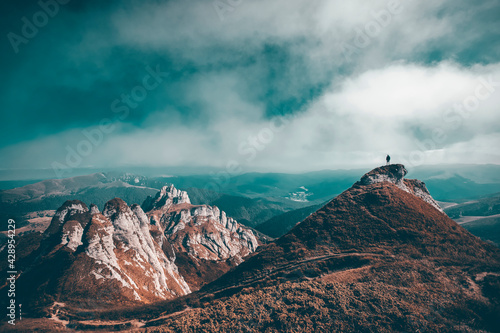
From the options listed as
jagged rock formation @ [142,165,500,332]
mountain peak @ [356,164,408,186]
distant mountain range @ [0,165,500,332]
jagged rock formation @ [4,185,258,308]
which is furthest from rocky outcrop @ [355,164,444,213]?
jagged rock formation @ [4,185,258,308]

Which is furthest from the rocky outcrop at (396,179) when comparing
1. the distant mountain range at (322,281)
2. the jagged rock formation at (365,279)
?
the jagged rock formation at (365,279)

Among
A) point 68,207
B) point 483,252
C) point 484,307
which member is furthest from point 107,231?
point 483,252

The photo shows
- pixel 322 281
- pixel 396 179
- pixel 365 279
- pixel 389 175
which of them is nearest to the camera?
pixel 365 279

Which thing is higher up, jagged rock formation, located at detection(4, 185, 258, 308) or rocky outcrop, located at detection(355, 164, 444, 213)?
rocky outcrop, located at detection(355, 164, 444, 213)

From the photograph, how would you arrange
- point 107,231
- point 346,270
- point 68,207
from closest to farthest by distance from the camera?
point 346,270 < point 107,231 < point 68,207

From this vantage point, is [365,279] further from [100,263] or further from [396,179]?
[100,263]

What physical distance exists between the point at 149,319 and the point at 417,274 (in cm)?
8927

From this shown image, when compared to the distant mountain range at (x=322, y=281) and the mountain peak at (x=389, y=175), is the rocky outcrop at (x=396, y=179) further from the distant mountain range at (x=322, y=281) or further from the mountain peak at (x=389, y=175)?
the distant mountain range at (x=322, y=281)

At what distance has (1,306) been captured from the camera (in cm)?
8431

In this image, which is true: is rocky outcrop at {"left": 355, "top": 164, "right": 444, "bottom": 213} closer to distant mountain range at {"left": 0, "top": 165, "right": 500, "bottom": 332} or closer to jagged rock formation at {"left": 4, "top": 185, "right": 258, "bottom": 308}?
distant mountain range at {"left": 0, "top": 165, "right": 500, "bottom": 332}

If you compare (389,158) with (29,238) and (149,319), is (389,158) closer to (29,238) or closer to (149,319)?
(149,319)

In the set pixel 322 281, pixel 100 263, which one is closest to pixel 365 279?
pixel 322 281

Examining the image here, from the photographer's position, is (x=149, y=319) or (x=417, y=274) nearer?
(x=417, y=274)

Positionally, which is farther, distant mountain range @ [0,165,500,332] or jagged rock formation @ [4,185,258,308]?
jagged rock formation @ [4,185,258,308]
